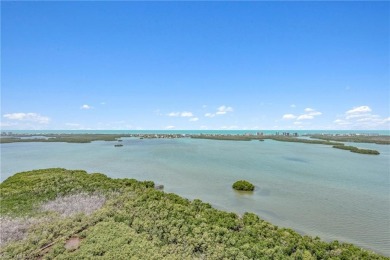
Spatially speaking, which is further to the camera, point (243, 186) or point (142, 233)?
point (243, 186)

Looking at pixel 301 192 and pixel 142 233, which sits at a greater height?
pixel 142 233

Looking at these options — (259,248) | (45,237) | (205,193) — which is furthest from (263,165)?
(45,237)

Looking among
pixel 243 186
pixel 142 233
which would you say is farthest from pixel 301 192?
pixel 142 233

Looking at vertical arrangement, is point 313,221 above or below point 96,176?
below

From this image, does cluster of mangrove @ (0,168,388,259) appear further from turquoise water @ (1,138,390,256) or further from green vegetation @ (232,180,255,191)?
green vegetation @ (232,180,255,191)

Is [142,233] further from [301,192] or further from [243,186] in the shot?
[301,192]

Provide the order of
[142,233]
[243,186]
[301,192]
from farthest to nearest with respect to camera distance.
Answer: [243,186]
[301,192]
[142,233]

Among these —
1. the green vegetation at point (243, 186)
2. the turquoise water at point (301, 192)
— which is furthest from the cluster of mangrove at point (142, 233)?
the green vegetation at point (243, 186)

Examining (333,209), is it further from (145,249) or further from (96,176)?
(96,176)
